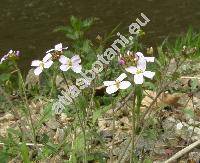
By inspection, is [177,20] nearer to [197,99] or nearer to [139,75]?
[197,99]

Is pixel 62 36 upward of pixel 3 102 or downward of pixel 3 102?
upward

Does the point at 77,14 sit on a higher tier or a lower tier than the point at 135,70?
higher

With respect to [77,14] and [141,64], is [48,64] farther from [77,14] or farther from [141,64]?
[77,14]

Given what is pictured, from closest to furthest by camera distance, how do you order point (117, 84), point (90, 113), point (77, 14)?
point (117, 84), point (90, 113), point (77, 14)

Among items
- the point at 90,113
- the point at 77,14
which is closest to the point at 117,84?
the point at 90,113

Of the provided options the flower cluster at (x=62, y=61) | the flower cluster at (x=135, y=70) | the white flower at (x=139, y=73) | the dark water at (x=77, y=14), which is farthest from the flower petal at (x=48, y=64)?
the dark water at (x=77, y=14)

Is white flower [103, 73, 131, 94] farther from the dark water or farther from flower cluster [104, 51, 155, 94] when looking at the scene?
the dark water

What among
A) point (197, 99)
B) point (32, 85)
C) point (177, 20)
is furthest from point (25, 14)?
point (197, 99)

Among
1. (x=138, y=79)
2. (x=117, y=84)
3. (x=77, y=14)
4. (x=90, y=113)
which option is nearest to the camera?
(x=138, y=79)

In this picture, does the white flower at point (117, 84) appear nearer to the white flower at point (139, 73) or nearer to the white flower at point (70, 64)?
the white flower at point (139, 73)
